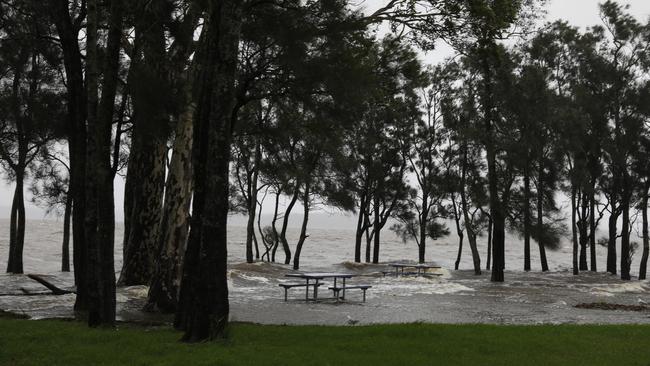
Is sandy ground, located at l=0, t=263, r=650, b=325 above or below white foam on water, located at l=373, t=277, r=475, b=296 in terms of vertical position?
above

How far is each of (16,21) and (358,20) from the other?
10531 mm

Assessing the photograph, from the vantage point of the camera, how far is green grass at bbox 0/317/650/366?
24.7ft

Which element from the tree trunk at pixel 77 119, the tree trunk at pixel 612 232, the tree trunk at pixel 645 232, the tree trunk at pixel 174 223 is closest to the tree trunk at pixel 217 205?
the tree trunk at pixel 77 119

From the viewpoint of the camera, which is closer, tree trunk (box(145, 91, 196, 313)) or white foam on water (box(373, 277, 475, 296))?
tree trunk (box(145, 91, 196, 313))

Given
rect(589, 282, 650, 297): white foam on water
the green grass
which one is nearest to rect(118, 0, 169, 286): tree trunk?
the green grass

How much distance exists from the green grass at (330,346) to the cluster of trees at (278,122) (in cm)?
84

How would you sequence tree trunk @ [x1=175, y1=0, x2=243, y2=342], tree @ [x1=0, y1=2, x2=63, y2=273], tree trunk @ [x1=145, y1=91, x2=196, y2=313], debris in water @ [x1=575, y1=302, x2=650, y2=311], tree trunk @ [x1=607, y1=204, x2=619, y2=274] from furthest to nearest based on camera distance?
1. tree trunk @ [x1=607, y1=204, x2=619, y2=274]
2. tree @ [x1=0, y1=2, x2=63, y2=273]
3. debris in water @ [x1=575, y1=302, x2=650, y2=311]
4. tree trunk @ [x1=145, y1=91, x2=196, y2=313]
5. tree trunk @ [x1=175, y1=0, x2=243, y2=342]

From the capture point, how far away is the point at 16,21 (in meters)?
18.5

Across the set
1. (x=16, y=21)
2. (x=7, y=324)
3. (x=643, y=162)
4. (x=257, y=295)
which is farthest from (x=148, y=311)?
(x=643, y=162)

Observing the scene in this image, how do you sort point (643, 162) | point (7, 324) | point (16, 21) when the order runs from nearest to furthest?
point (7, 324)
point (16, 21)
point (643, 162)

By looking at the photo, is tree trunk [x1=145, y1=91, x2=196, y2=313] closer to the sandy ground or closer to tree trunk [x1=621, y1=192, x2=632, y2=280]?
the sandy ground

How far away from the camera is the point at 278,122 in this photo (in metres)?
18.4

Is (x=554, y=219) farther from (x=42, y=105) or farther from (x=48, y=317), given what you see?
(x=48, y=317)

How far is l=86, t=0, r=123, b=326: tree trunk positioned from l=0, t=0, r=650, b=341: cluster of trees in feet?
0.11
